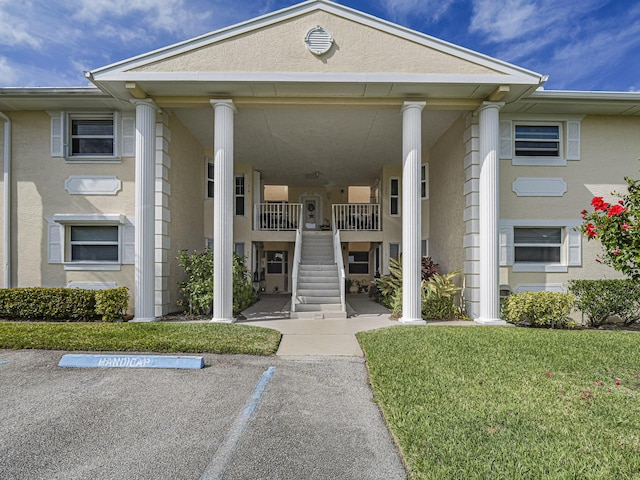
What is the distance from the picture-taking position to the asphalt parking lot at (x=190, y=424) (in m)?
2.54

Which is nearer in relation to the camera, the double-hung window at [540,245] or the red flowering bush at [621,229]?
the red flowering bush at [621,229]

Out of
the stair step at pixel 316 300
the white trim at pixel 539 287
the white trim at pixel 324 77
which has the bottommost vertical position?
the stair step at pixel 316 300

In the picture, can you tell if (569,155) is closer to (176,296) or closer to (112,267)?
(176,296)

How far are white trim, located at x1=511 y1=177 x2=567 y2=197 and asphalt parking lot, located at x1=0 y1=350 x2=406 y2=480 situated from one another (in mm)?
6607

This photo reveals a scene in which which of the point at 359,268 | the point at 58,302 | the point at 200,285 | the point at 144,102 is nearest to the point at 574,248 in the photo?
the point at 200,285

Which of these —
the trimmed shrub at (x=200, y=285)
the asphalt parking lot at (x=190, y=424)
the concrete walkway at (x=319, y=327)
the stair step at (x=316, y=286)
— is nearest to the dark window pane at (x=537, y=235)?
the concrete walkway at (x=319, y=327)

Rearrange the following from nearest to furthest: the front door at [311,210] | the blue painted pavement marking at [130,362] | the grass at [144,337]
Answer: the blue painted pavement marking at [130,362]
the grass at [144,337]
the front door at [311,210]

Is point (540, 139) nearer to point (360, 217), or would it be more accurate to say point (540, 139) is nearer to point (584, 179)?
point (584, 179)

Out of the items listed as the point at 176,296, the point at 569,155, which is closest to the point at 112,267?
the point at 176,296

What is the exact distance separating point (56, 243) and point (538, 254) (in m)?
11.9

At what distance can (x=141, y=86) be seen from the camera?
711 cm

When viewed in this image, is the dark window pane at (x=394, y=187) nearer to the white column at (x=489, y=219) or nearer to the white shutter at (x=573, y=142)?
the white column at (x=489, y=219)

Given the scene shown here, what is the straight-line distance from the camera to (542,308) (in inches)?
282

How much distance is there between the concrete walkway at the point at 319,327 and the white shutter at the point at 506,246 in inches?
124
